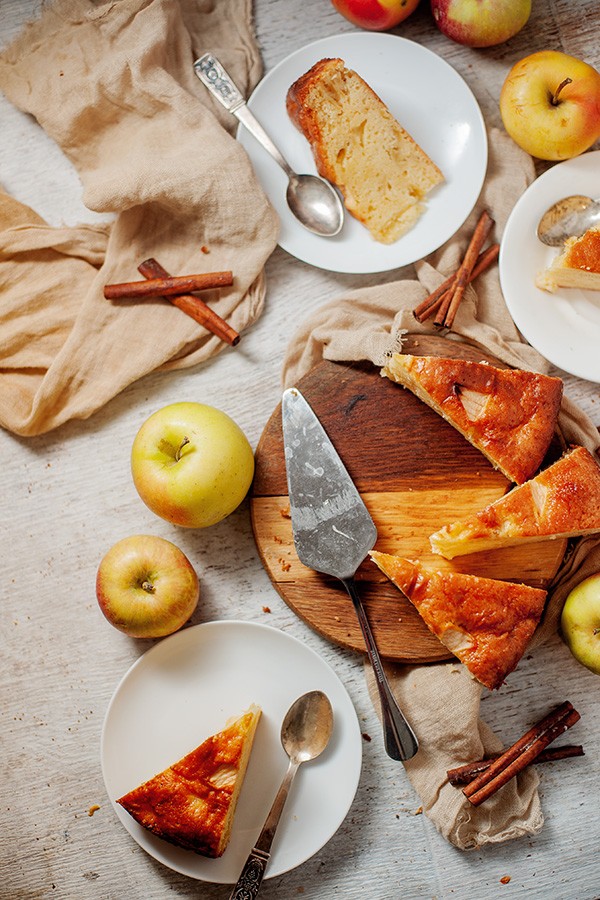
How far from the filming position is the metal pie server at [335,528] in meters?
2.23

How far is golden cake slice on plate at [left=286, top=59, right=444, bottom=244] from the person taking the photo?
2412mm

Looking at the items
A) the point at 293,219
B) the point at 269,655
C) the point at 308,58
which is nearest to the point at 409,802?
the point at 269,655

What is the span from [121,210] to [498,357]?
1200 mm

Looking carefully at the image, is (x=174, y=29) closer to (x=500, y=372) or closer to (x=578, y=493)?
(x=500, y=372)

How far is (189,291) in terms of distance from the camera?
8.05ft

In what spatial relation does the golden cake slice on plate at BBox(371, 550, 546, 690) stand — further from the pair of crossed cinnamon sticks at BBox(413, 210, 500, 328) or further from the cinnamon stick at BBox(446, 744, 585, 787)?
the pair of crossed cinnamon sticks at BBox(413, 210, 500, 328)

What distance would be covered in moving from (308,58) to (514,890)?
256 centimetres

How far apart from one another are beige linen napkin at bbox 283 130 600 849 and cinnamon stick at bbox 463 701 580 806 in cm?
4

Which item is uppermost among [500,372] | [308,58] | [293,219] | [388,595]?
[308,58]

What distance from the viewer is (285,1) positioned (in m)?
2.56

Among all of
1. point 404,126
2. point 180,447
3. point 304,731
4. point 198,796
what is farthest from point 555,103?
point 198,796

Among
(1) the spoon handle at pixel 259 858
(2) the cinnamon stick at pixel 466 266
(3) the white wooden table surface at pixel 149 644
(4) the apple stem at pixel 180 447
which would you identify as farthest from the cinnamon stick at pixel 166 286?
(1) the spoon handle at pixel 259 858

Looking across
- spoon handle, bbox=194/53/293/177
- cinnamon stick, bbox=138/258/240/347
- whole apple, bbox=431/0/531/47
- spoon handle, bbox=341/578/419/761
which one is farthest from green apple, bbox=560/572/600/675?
whole apple, bbox=431/0/531/47

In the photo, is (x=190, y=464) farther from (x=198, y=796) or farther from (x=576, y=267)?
(x=576, y=267)
